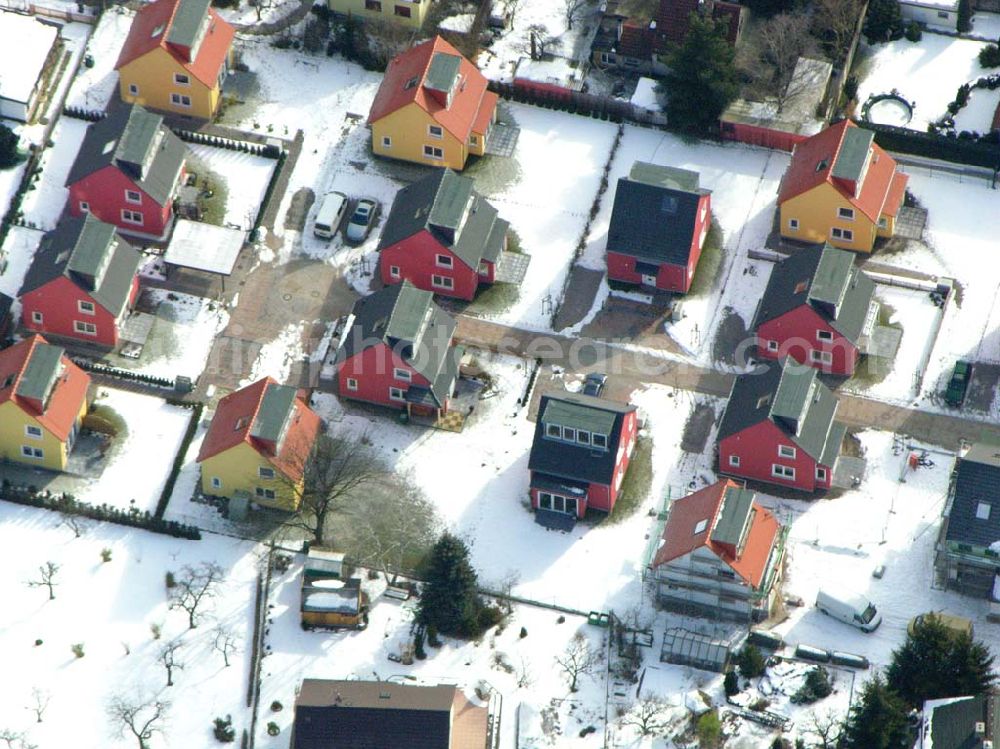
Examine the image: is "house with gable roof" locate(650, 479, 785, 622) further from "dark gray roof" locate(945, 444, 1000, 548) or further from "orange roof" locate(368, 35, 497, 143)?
"orange roof" locate(368, 35, 497, 143)

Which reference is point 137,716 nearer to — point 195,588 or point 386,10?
point 195,588

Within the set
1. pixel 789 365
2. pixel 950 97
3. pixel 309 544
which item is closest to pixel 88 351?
pixel 309 544

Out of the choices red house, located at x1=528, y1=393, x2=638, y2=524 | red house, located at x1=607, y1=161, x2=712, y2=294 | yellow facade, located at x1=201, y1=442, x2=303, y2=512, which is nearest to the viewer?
yellow facade, located at x1=201, y1=442, x2=303, y2=512

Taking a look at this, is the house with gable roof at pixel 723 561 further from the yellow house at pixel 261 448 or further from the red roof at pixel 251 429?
the yellow house at pixel 261 448

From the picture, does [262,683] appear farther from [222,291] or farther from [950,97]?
[950,97]

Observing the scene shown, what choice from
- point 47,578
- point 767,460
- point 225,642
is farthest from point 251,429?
point 767,460

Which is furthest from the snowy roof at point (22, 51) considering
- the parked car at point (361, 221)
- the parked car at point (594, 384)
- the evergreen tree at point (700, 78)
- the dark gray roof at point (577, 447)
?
the dark gray roof at point (577, 447)

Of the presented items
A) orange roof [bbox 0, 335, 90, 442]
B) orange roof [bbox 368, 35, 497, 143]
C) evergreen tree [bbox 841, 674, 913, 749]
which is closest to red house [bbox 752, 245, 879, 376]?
orange roof [bbox 368, 35, 497, 143]
